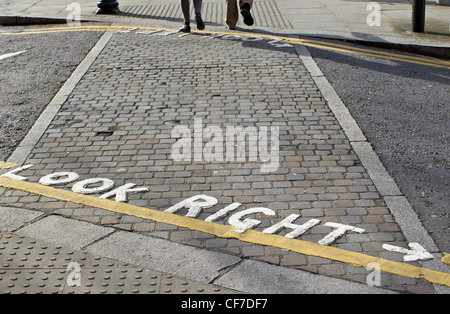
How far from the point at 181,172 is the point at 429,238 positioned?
7.35 ft

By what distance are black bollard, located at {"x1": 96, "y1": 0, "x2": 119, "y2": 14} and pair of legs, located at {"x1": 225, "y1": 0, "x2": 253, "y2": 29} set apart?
3.05 metres

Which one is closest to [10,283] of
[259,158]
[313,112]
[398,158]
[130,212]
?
[130,212]

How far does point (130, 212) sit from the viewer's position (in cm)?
468

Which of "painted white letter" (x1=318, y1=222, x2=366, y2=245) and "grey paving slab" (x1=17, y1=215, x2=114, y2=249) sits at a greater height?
"grey paving slab" (x1=17, y1=215, x2=114, y2=249)

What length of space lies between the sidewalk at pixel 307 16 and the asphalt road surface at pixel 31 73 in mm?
1734

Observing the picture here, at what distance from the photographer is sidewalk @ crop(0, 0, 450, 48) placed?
35.2ft

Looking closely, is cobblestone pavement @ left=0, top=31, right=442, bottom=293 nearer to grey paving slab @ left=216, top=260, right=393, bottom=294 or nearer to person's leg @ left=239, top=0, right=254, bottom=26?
grey paving slab @ left=216, top=260, right=393, bottom=294

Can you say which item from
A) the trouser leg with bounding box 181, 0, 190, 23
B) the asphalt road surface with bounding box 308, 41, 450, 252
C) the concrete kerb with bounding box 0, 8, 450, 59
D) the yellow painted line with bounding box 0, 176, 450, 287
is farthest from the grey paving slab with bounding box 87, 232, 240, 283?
the trouser leg with bounding box 181, 0, 190, 23

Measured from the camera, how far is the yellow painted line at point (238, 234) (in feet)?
12.7

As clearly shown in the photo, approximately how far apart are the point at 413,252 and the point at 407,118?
10.1 ft

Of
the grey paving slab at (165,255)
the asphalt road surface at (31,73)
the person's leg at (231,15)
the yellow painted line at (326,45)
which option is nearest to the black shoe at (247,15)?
the yellow painted line at (326,45)

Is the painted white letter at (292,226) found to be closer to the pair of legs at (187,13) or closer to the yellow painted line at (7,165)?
the yellow painted line at (7,165)

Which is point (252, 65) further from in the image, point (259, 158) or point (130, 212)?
point (130, 212)

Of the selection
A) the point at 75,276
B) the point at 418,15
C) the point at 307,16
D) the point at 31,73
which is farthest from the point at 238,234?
the point at 307,16
